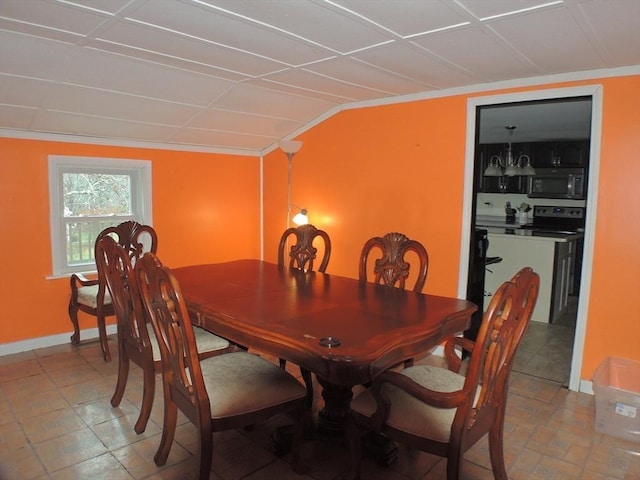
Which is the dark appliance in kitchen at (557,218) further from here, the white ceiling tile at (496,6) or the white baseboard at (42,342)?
the white baseboard at (42,342)

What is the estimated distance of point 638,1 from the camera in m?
1.72

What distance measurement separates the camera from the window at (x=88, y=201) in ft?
11.7

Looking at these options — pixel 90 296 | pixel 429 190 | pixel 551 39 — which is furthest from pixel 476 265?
pixel 90 296

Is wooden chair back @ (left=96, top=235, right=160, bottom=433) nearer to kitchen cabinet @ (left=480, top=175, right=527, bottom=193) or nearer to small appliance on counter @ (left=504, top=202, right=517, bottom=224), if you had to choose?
kitchen cabinet @ (left=480, top=175, right=527, bottom=193)

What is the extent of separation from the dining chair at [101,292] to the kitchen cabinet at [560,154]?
204 inches

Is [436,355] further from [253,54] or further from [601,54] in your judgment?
[253,54]

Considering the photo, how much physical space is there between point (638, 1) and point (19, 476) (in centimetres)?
322

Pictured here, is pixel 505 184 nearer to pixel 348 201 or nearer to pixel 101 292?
pixel 348 201

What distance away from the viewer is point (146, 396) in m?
2.32

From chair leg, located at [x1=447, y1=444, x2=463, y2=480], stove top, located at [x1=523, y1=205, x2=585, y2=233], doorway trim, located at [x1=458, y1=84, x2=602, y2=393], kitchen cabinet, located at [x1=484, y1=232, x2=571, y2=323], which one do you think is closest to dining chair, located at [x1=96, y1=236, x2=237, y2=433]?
chair leg, located at [x1=447, y1=444, x2=463, y2=480]

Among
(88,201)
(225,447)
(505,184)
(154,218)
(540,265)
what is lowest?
(225,447)

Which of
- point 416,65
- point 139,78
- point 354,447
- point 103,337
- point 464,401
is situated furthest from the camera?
point 103,337

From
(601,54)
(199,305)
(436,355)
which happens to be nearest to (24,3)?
(199,305)

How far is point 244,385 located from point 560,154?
5.66m
